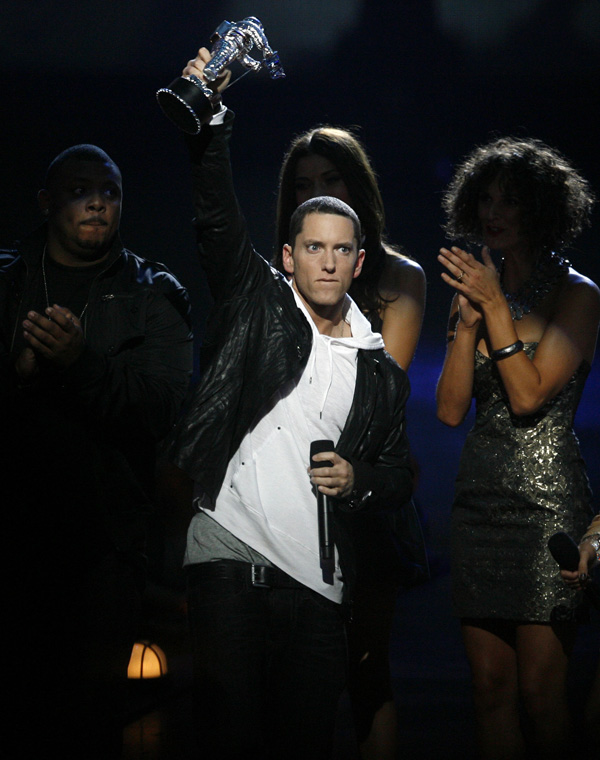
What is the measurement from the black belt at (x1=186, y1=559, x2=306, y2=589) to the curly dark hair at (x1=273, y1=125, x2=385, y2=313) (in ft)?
2.90

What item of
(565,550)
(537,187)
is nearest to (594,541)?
(565,550)

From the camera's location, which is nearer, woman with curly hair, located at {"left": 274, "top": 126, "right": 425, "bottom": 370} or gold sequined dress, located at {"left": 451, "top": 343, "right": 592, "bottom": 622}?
gold sequined dress, located at {"left": 451, "top": 343, "right": 592, "bottom": 622}

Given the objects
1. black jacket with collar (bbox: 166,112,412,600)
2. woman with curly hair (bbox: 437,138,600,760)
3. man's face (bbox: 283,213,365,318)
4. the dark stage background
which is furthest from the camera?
the dark stage background

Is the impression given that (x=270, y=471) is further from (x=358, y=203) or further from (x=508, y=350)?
(x=358, y=203)

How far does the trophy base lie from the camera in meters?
1.87

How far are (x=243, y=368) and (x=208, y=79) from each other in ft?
1.99

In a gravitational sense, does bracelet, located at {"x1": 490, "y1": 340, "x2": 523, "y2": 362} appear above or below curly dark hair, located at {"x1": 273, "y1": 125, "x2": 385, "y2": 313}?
below

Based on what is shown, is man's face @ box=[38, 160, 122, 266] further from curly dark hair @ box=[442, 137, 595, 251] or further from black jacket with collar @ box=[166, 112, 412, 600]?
curly dark hair @ box=[442, 137, 595, 251]

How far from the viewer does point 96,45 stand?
3992 mm

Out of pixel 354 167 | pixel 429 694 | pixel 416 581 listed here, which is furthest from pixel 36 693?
pixel 429 694

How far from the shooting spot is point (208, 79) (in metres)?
1.91

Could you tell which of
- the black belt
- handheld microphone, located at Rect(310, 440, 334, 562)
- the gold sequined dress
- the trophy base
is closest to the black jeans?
the black belt

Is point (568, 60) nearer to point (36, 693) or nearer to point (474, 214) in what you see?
point (474, 214)

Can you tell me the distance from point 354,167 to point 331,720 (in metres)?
1.45
